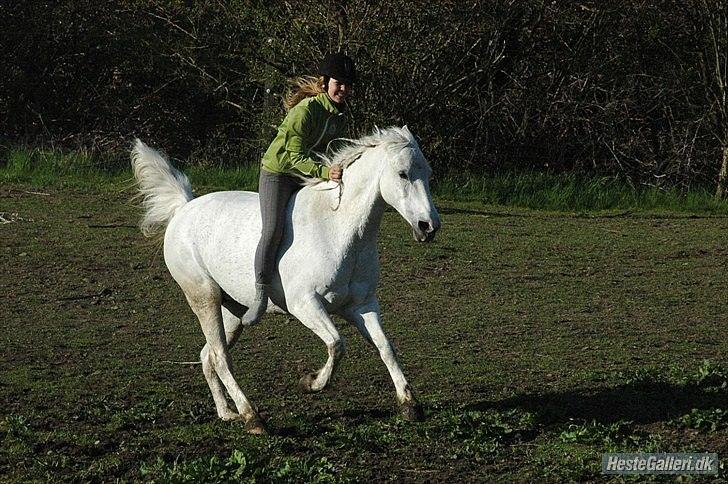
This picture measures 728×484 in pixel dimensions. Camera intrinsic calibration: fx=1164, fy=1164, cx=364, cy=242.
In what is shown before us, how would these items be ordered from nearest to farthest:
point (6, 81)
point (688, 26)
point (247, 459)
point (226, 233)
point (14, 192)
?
point (247, 459) < point (226, 233) < point (14, 192) < point (688, 26) < point (6, 81)

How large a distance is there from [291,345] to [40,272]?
3533 millimetres

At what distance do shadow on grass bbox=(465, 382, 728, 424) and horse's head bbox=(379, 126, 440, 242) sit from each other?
1274 millimetres

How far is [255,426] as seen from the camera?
Result: 6227mm

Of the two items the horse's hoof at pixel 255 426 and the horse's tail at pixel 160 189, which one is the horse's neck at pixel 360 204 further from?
the horse's tail at pixel 160 189

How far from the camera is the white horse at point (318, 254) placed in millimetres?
6379

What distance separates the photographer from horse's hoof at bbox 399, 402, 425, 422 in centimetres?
633

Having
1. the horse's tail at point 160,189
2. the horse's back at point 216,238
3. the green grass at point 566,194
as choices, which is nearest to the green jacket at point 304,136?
the horse's back at point 216,238

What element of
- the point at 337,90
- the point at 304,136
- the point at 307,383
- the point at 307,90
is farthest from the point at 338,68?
the point at 307,383

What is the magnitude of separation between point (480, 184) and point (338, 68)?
1031 centimetres

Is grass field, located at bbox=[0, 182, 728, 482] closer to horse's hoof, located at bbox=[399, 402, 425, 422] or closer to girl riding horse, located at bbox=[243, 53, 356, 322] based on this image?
horse's hoof, located at bbox=[399, 402, 425, 422]

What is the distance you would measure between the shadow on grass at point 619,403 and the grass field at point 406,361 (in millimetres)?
21

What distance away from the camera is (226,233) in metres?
7.01

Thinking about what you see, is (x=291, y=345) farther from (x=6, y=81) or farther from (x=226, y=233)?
(x=6, y=81)

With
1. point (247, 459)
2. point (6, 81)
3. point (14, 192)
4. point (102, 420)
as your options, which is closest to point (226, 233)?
point (102, 420)
